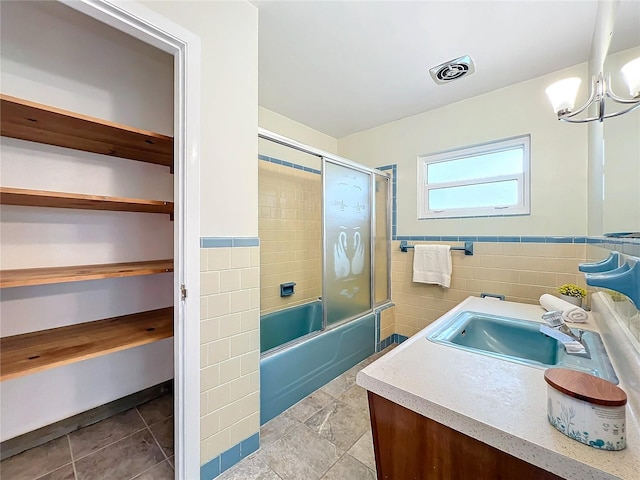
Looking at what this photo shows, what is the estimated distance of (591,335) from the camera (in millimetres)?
1143

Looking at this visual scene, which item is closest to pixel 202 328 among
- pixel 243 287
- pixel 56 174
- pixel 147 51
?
pixel 243 287

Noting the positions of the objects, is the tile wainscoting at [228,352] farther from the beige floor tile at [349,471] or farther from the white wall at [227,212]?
the beige floor tile at [349,471]

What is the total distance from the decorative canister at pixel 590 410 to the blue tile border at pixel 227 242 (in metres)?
1.17

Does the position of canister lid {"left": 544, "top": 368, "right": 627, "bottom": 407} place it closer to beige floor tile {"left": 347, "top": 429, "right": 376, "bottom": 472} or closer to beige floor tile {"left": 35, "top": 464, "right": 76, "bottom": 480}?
beige floor tile {"left": 347, "top": 429, "right": 376, "bottom": 472}

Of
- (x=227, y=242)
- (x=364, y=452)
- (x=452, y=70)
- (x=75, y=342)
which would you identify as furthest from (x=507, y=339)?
(x=75, y=342)

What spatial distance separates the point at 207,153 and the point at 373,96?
159 centimetres

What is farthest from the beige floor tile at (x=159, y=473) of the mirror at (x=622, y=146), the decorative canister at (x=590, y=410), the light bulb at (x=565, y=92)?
the light bulb at (x=565, y=92)

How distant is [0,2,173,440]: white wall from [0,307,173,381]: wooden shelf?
0.34 feet

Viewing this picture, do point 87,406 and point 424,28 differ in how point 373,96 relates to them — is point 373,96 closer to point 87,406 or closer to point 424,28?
point 424,28

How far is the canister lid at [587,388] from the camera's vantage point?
50 centimetres

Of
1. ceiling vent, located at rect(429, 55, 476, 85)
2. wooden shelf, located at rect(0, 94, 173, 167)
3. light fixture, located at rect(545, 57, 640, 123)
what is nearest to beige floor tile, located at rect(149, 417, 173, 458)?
wooden shelf, located at rect(0, 94, 173, 167)

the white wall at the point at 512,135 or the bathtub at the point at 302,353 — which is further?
the white wall at the point at 512,135

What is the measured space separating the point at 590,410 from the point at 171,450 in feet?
5.58

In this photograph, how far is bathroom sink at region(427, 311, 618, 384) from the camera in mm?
1039
